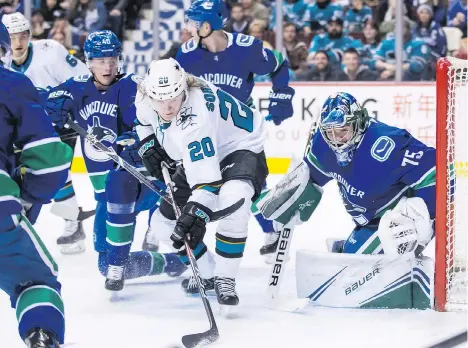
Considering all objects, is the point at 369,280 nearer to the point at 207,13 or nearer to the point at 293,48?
the point at 207,13

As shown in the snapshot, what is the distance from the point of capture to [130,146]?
414cm

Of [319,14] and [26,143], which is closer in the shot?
[26,143]

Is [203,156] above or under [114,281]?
above

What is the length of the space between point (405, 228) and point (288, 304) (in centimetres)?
52

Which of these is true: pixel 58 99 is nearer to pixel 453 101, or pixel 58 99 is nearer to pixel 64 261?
pixel 64 261

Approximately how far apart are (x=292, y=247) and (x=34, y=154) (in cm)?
262

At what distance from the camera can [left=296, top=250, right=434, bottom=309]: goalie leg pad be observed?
151 inches

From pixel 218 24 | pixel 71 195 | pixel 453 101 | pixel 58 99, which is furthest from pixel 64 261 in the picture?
pixel 453 101

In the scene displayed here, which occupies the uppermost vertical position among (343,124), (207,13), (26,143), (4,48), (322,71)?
(4,48)

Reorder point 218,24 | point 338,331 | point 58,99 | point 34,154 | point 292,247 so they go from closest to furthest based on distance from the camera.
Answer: point 34,154
point 338,331
point 58,99
point 218,24
point 292,247

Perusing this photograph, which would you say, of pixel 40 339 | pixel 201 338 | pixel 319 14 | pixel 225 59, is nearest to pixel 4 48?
pixel 40 339

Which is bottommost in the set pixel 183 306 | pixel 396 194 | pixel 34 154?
pixel 183 306

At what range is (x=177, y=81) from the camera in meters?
3.64

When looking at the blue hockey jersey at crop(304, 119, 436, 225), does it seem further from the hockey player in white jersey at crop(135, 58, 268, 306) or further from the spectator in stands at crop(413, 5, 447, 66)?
the spectator in stands at crop(413, 5, 447, 66)
